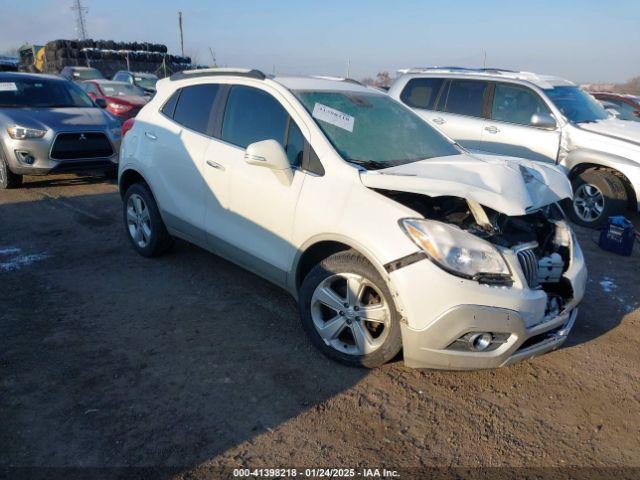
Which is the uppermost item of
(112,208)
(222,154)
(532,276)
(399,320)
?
(222,154)

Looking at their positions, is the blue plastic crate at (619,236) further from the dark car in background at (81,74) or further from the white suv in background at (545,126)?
the dark car in background at (81,74)

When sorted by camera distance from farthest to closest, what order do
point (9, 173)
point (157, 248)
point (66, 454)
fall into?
point (9, 173), point (157, 248), point (66, 454)

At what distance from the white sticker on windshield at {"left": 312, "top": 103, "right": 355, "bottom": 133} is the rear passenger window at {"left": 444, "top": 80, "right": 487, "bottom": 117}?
445 centimetres

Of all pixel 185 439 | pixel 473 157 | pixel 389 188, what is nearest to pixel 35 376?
pixel 185 439

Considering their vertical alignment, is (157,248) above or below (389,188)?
below

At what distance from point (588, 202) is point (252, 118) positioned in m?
5.02

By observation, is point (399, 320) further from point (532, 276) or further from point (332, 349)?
point (532, 276)

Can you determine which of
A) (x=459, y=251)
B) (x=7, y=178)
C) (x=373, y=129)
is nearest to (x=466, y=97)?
(x=373, y=129)

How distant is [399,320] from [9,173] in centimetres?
703

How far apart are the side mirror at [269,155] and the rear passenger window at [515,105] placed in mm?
5002

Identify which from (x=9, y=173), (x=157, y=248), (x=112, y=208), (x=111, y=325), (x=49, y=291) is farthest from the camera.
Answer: (x=9, y=173)

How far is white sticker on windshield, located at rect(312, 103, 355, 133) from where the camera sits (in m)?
3.69

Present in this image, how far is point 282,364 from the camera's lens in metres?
3.42

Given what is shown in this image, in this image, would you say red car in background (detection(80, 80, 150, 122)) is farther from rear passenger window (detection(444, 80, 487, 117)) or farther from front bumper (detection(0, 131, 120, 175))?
rear passenger window (detection(444, 80, 487, 117))
